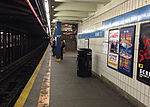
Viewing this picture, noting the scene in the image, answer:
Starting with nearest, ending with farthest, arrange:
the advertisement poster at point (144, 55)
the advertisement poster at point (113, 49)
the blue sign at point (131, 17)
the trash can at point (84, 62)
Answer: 1. the advertisement poster at point (144, 55)
2. the blue sign at point (131, 17)
3. the advertisement poster at point (113, 49)
4. the trash can at point (84, 62)

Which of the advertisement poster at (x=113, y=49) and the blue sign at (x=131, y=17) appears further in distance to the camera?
the advertisement poster at (x=113, y=49)

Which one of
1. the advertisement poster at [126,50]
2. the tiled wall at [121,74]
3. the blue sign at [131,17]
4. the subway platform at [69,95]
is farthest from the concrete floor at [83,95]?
the blue sign at [131,17]

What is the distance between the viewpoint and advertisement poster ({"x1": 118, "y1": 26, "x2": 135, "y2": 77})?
12.6 feet

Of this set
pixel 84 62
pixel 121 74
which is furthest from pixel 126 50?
pixel 84 62

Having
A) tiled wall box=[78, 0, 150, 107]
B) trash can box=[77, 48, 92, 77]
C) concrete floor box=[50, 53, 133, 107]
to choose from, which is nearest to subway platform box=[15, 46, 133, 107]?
concrete floor box=[50, 53, 133, 107]

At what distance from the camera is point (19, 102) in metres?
3.69

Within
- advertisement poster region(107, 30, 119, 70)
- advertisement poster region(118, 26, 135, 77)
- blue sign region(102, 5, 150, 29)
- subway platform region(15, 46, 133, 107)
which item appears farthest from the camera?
advertisement poster region(107, 30, 119, 70)

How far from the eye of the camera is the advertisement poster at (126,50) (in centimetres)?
384

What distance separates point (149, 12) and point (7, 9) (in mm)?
3610

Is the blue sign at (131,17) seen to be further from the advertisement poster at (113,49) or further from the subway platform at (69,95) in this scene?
the subway platform at (69,95)

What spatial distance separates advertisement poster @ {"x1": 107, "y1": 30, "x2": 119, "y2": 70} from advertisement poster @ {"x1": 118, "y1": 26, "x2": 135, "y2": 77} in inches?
9.3

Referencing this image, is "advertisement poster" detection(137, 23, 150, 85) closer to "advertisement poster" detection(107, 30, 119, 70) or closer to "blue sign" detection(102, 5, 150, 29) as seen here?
"blue sign" detection(102, 5, 150, 29)

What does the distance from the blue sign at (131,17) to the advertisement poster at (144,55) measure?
8.9 inches

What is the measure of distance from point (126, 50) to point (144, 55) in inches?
31.5
